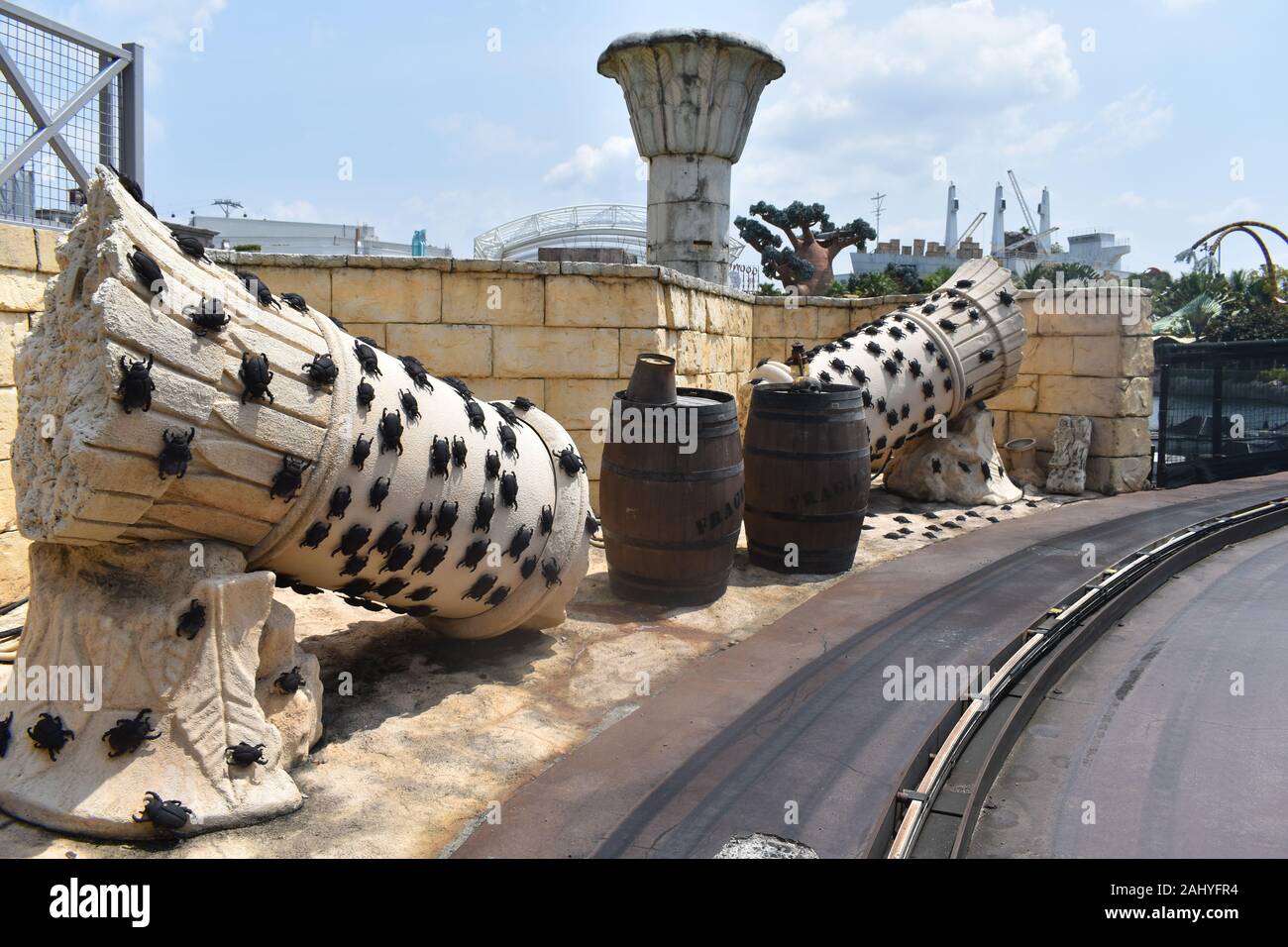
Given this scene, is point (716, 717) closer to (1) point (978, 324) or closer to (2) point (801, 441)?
(2) point (801, 441)

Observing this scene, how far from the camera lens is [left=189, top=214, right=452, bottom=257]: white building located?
81.5 feet

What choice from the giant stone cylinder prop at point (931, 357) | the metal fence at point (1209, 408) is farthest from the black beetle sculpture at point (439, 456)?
the metal fence at point (1209, 408)

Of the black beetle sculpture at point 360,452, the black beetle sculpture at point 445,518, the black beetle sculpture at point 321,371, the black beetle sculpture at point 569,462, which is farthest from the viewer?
the black beetle sculpture at point 569,462

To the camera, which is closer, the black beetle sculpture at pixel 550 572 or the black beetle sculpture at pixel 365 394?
the black beetle sculpture at pixel 365 394

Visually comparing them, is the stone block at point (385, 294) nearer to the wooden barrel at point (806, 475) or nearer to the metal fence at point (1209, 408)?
the wooden barrel at point (806, 475)

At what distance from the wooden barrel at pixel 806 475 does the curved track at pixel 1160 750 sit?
1.84 m

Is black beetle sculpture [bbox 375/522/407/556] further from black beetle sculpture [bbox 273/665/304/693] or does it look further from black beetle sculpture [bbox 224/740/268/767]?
black beetle sculpture [bbox 224/740/268/767]

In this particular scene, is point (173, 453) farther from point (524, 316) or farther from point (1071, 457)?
point (1071, 457)

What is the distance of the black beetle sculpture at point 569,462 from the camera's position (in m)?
4.70

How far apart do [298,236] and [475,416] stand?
3073 centimetres

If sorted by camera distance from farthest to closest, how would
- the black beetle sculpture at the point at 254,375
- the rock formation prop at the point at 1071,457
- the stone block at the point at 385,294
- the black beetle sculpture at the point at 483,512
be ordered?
the rock formation prop at the point at 1071,457
the stone block at the point at 385,294
the black beetle sculpture at the point at 483,512
the black beetle sculpture at the point at 254,375

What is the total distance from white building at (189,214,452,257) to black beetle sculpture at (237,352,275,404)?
→ 807 inches

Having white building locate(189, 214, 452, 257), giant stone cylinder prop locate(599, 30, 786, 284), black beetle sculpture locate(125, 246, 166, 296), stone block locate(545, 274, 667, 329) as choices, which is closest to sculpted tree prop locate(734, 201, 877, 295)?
white building locate(189, 214, 452, 257)
